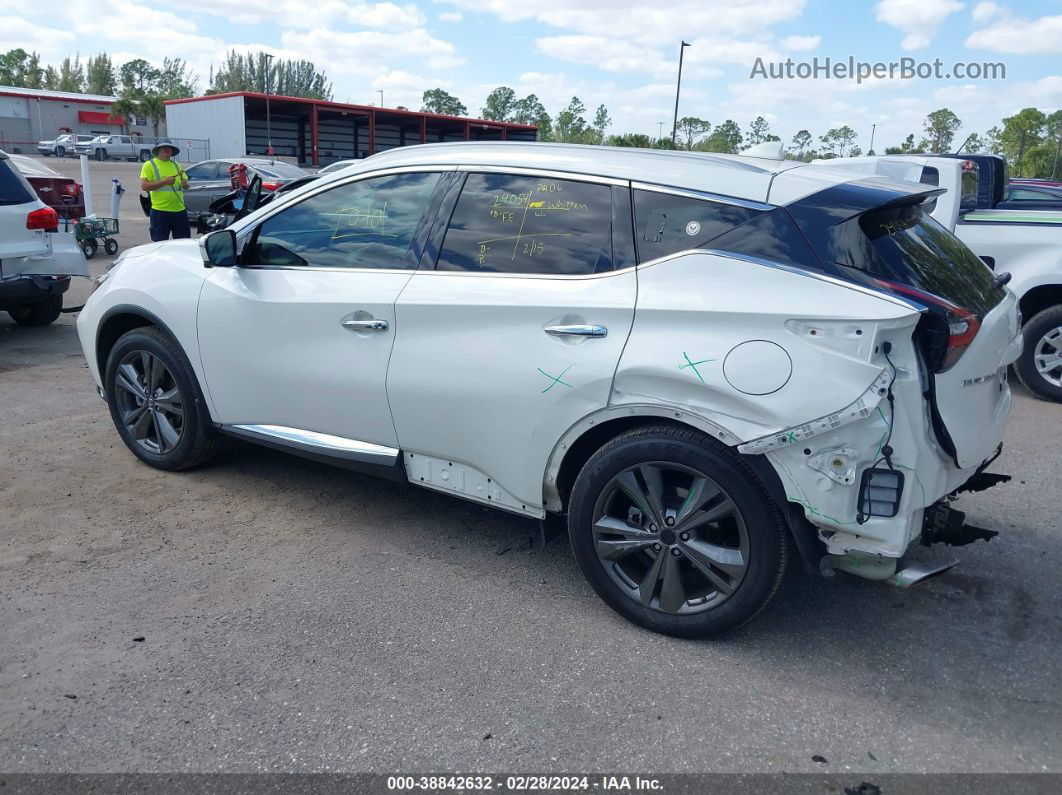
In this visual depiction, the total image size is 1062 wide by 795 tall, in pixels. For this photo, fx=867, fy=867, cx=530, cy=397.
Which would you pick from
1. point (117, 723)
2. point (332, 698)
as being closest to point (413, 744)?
point (332, 698)

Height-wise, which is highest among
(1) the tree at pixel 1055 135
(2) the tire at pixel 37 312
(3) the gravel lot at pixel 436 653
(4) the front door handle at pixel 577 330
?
(1) the tree at pixel 1055 135

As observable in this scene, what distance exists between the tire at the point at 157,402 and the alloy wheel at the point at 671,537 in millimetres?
2461

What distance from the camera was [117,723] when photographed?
2.79 meters

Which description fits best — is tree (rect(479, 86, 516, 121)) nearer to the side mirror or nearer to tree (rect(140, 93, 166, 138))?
tree (rect(140, 93, 166, 138))

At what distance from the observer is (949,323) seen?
2957 mm

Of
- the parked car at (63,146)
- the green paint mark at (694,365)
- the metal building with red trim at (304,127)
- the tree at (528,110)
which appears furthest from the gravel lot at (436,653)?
the tree at (528,110)

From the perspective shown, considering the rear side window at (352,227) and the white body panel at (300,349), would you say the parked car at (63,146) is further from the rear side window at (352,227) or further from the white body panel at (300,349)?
the rear side window at (352,227)

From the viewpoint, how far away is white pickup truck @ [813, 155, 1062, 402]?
7.16 metres

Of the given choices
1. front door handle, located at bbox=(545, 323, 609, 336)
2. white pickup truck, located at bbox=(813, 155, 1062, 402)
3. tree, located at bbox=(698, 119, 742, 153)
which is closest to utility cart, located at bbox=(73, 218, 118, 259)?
white pickup truck, located at bbox=(813, 155, 1062, 402)

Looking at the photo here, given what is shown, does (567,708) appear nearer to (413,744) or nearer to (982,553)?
(413,744)

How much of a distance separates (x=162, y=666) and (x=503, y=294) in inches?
74.2

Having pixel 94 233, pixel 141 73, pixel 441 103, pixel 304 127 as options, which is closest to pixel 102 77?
pixel 141 73

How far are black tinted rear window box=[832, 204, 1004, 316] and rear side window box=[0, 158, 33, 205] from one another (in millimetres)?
7596

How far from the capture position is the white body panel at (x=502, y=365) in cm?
331
